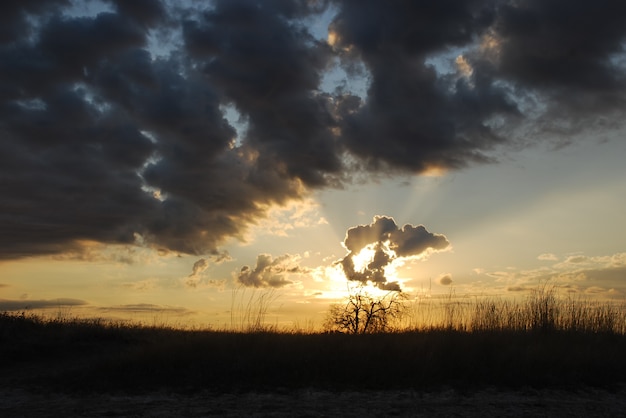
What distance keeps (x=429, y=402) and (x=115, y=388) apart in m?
5.68

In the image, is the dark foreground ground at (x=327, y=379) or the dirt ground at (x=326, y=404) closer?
the dirt ground at (x=326, y=404)

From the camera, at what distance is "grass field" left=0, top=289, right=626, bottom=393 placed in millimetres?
9750

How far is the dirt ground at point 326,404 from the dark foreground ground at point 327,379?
0.7 inches

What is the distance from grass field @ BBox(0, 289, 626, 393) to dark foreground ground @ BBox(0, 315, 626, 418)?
27mm

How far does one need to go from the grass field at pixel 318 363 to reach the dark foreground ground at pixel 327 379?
1.1 inches

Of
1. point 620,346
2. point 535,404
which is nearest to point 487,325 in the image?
point 620,346

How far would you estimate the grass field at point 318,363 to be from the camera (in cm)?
975

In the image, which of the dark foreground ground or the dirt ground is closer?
the dirt ground

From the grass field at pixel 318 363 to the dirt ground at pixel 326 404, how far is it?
41 centimetres

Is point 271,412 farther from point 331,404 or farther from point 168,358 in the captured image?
point 168,358

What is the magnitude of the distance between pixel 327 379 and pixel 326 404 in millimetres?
1440

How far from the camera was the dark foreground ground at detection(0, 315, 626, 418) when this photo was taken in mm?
8195

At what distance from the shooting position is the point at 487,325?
619 inches

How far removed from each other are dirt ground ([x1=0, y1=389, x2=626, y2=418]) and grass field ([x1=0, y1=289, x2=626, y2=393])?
0.41 metres
